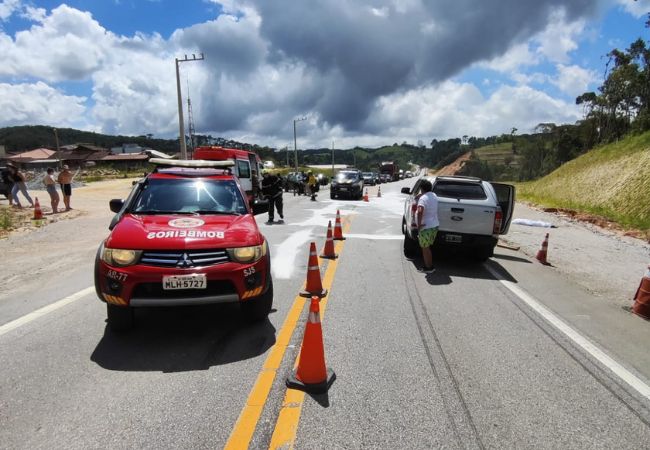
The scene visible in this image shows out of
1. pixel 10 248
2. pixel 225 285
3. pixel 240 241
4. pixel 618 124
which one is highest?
pixel 618 124

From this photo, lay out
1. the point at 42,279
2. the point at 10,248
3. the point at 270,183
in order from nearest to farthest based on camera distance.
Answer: the point at 42,279
the point at 10,248
the point at 270,183

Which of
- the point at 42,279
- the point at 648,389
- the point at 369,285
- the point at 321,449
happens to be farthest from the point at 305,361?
the point at 42,279

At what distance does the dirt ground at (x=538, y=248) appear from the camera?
323 inches

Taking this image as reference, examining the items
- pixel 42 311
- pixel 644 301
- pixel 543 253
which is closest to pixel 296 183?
pixel 543 253

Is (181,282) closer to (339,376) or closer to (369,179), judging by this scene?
(339,376)

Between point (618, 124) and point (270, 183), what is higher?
point (618, 124)

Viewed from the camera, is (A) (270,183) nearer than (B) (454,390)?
No

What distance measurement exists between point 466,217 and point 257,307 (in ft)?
17.4

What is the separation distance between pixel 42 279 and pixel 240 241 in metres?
4.76

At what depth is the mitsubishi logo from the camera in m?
4.37

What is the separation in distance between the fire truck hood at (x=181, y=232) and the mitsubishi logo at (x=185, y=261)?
91 millimetres

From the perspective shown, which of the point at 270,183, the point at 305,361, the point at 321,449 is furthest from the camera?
the point at 270,183

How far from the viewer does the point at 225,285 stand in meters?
4.50

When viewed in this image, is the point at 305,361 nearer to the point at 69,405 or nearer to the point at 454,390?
the point at 454,390
